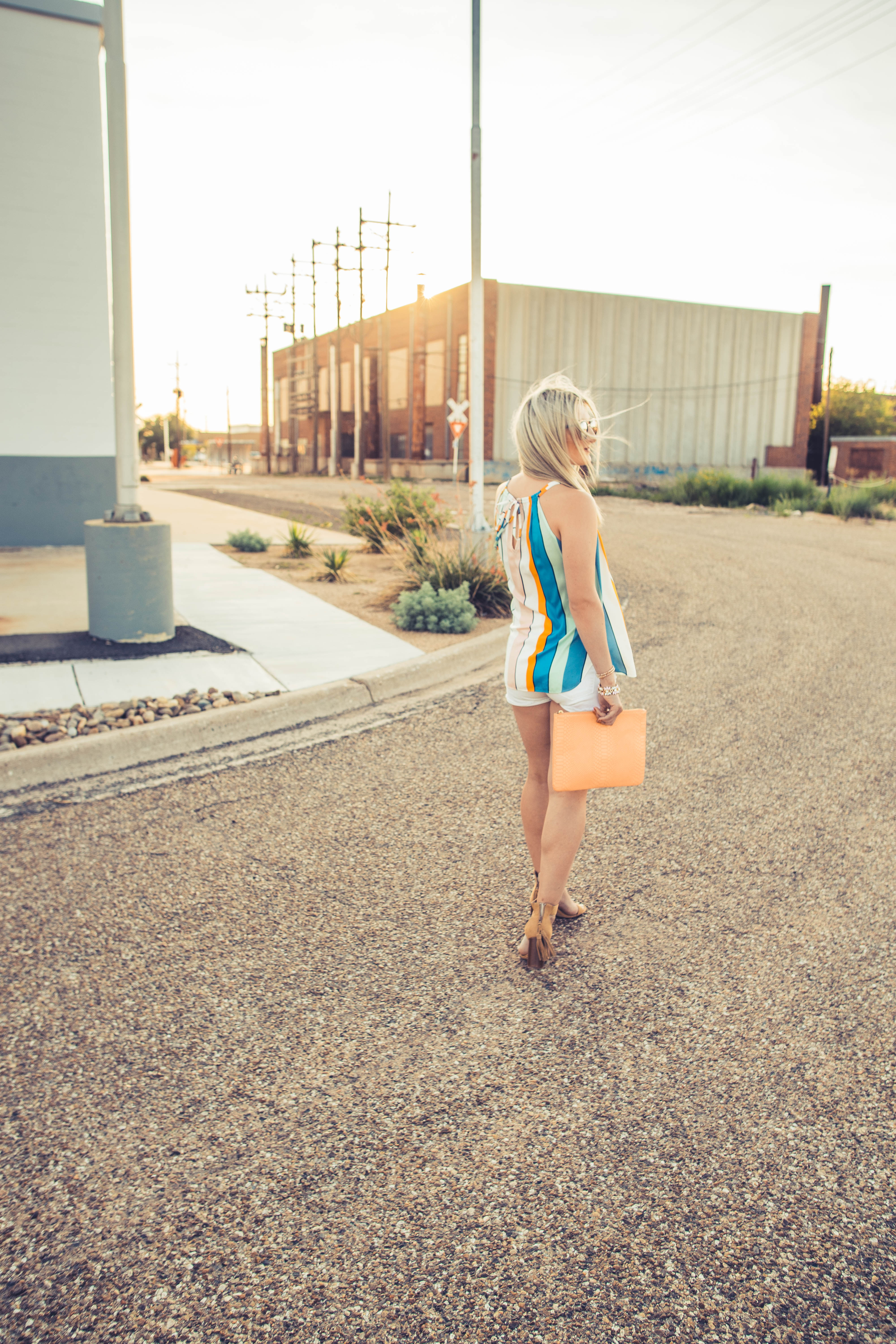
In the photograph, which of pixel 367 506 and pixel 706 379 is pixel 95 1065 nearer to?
pixel 367 506

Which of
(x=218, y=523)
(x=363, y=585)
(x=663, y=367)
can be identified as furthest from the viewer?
(x=663, y=367)

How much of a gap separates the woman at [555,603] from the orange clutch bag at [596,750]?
0.05 metres

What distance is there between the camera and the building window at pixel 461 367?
149 ft

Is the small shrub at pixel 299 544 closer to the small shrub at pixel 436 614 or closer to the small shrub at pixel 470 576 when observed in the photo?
the small shrub at pixel 470 576

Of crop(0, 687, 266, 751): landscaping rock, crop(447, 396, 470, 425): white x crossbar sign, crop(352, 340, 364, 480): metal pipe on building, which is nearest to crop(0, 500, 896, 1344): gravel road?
crop(0, 687, 266, 751): landscaping rock

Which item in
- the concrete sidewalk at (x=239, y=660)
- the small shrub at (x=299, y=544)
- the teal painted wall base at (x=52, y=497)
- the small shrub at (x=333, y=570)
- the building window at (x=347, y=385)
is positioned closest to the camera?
the concrete sidewalk at (x=239, y=660)

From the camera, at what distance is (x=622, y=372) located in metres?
44.6

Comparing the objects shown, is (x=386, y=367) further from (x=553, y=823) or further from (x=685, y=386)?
(x=553, y=823)

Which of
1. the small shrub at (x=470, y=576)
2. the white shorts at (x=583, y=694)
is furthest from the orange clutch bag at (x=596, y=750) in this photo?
the small shrub at (x=470, y=576)

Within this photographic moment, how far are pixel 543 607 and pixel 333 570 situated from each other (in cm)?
791

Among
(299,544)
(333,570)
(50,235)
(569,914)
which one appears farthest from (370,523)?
(569,914)

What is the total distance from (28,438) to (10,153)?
3.27m

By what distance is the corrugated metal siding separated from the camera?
42.4 metres

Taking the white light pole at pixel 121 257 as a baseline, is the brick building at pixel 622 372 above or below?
above
